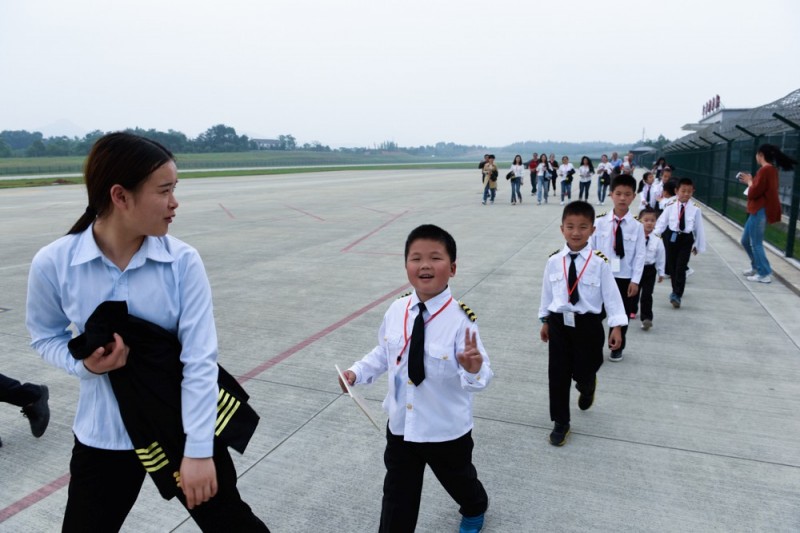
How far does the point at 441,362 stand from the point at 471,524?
0.94m

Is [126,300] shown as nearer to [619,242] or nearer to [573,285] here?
[573,285]

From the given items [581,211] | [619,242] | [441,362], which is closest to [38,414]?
[441,362]

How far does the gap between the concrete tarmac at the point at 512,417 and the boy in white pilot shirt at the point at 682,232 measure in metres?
A: 0.34

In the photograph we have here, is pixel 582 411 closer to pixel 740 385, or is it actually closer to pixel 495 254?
pixel 740 385

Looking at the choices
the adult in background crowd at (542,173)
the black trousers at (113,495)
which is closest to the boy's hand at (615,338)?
the black trousers at (113,495)

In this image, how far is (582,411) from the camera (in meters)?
4.16

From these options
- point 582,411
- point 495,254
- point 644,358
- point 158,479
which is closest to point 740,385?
point 644,358

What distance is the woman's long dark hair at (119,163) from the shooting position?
171 cm

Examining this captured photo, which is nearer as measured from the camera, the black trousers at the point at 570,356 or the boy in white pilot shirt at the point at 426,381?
the boy in white pilot shirt at the point at 426,381

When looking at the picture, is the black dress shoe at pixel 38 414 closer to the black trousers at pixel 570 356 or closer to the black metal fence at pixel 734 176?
the black trousers at pixel 570 356

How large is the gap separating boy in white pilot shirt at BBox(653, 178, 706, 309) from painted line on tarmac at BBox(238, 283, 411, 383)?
346cm

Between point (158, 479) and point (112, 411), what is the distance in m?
0.27

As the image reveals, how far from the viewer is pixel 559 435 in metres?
3.65

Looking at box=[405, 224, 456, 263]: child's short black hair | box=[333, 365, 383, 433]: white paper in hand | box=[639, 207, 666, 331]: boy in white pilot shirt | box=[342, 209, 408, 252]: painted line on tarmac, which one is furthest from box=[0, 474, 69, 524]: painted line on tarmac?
box=[342, 209, 408, 252]: painted line on tarmac
